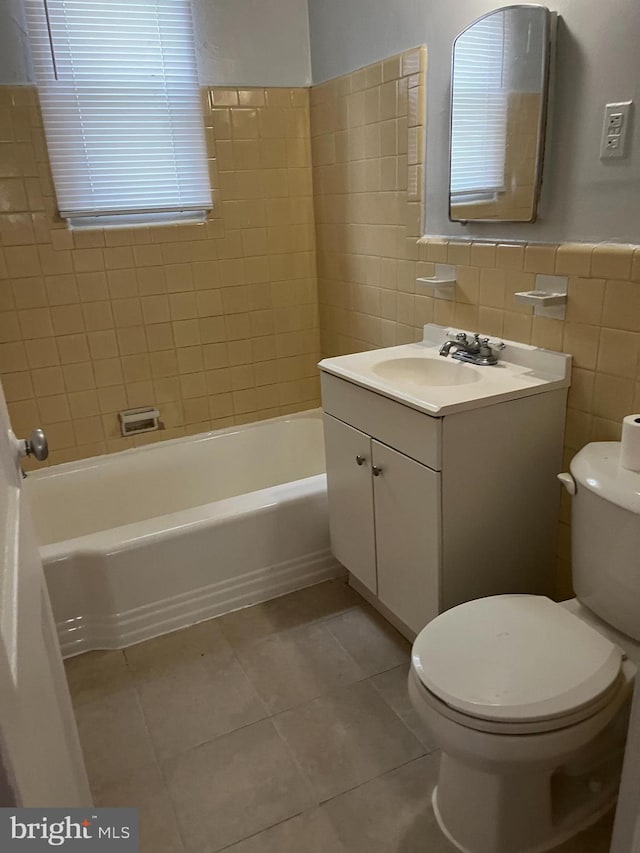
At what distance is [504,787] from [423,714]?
240 millimetres

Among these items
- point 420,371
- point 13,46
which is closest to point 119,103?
point 13,46

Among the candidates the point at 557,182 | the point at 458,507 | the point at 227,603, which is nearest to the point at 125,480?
the point at 227,603

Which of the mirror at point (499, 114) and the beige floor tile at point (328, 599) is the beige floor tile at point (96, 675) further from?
the mirror at point (499, 114)

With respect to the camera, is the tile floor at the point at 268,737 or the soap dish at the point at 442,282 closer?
the tile floor at the point at 268,737

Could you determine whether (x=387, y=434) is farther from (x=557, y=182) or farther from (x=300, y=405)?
(x=300, y=405)

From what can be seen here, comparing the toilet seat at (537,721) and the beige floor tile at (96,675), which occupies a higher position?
the toilet seat at (537,721)

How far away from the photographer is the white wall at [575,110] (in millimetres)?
1439

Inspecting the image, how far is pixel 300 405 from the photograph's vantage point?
3.10m

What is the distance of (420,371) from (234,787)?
1277mm

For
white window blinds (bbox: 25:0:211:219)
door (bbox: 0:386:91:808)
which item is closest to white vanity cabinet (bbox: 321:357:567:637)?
door (bbox: 0:386:91:808)

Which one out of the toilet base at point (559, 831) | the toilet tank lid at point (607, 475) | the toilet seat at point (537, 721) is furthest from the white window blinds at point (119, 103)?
the toilet base at point (559, 831)

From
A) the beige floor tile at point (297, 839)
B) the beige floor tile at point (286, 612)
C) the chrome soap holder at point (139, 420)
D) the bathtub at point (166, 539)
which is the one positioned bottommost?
the beige floor tile at point (286, 612)

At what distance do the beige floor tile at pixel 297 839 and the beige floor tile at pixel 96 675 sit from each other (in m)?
0.66

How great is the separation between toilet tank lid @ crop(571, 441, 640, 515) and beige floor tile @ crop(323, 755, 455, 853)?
0.81m
